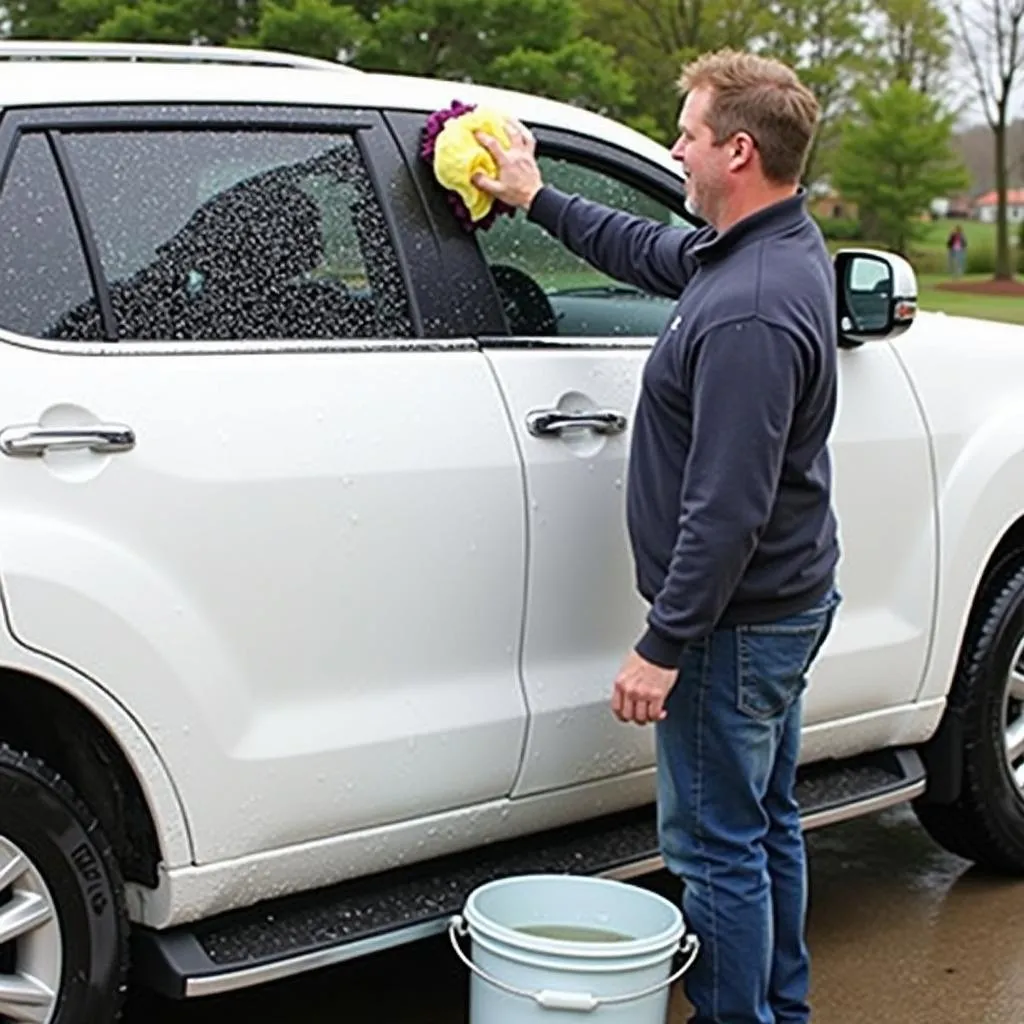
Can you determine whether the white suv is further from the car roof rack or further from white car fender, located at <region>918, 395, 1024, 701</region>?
white car fender, located at <region>918, 395, 1024, 701</region>

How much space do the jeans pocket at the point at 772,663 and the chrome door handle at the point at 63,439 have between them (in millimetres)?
1212

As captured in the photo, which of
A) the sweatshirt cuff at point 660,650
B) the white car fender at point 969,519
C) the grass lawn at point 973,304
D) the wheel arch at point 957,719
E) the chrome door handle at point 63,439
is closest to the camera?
the chrome door handle at point 63,439

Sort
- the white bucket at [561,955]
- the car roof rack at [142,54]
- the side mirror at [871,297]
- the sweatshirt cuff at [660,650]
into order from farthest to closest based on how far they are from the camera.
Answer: the side mirror at [871,297] < the car roof rack at [142,54] < the sweatshirt cuff at [660,650] < the white bucket at [561,955]

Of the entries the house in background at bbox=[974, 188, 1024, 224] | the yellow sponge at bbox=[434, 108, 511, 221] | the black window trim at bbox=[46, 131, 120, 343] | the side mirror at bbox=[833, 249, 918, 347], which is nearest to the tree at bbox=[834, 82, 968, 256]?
the side mirror at bbox=[833, 249, 918, 347]

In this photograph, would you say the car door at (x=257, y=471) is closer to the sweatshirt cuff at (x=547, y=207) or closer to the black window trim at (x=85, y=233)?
the black window trim at (x=85, y=233)

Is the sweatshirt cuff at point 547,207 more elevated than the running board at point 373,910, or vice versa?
the sweatshirt cuff at point 547,207

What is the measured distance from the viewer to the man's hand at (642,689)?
3561 millimetres

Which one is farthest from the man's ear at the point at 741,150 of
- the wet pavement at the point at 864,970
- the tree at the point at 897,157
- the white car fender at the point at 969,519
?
the tree at the point at 897,157

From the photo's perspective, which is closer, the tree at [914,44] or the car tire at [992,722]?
the car tire at [992,722]

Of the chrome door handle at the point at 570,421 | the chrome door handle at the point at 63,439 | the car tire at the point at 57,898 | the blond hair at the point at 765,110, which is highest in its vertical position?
the blond hair at the point at 765,110

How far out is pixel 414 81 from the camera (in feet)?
13.2

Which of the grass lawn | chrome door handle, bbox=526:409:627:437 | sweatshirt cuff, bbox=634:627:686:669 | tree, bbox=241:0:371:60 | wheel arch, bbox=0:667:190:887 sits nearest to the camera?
wheel arch, bbox=0:667:190:887

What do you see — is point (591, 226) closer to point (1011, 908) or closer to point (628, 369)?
point (628, 369)

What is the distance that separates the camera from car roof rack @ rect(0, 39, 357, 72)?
366 cm
